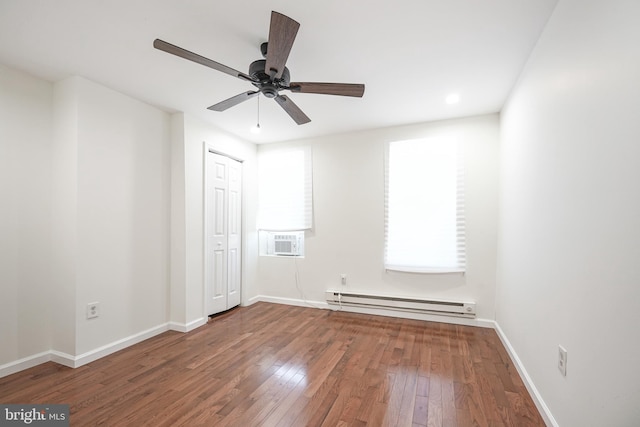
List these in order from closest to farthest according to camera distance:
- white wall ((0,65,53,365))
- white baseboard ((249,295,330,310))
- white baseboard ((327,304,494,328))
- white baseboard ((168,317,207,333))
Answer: white wall ((0,65,53,365)) < white baseboard ((168,317,207,333)) < white baseboard ((327,304,494,328)) < white baseboard ((249,295,330,310))

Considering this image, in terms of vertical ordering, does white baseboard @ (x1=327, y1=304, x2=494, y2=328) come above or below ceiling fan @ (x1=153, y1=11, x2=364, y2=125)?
below

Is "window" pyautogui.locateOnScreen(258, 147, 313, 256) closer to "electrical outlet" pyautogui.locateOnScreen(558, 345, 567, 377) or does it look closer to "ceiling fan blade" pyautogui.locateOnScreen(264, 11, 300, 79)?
"ceiling fan blade" pyautogui.locateOnScreen(264, 11, 300, 79)

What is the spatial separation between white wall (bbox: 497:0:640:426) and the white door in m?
3.31

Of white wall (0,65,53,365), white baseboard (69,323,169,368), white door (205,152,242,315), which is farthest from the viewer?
white door (205,152,242,315)

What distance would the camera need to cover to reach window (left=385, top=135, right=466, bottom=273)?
3360 mm

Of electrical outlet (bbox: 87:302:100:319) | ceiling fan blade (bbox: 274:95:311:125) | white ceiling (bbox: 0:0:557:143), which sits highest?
white ceiling (bbox: 0:0:557:143)

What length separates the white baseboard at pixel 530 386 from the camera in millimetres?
1603

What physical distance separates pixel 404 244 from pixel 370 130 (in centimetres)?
162

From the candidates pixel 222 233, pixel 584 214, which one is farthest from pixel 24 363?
pixel 584 214

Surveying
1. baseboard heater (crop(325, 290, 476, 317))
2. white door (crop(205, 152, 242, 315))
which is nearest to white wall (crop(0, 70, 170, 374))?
white door (crop(205, 152, 242, 315))

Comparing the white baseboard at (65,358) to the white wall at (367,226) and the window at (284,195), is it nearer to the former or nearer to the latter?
the white wall at (367,226)

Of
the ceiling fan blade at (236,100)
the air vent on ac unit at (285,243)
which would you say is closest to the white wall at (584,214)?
the ceiling fan blade at (236,100)

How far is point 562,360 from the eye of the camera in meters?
1.46

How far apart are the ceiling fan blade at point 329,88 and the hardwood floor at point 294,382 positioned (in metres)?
2.17
